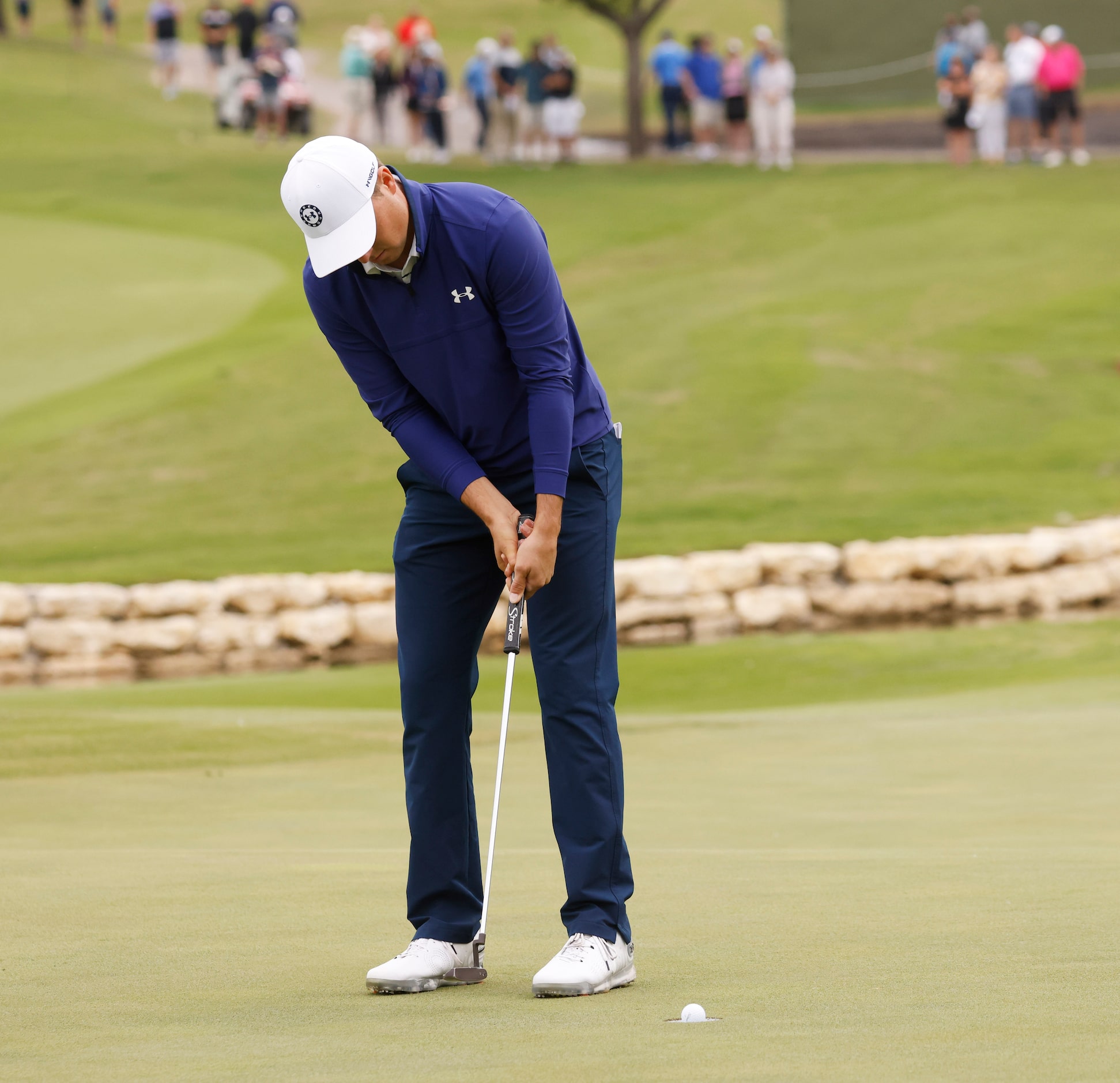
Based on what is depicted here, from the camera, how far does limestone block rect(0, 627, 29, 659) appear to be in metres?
12.7

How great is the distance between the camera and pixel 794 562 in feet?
44.4

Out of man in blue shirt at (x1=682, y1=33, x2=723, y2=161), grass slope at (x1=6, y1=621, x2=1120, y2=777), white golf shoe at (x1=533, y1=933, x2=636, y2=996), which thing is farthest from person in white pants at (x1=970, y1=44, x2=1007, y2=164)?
white golf shoe at (x1=533, y1=933, x2=636, y2=996)

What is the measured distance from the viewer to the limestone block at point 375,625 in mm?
12977

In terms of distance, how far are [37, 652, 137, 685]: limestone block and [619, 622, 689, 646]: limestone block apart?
3.52 m

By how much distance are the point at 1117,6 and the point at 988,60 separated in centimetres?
980

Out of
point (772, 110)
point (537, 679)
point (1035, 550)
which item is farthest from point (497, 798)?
point (772, 110)

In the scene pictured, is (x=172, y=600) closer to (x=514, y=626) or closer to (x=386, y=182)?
(x=514, y=626)

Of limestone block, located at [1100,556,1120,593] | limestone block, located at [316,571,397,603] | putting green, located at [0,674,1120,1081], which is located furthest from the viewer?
limestone block, located at [1100,556,1120,593]

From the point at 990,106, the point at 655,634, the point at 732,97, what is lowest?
the point at 655,634

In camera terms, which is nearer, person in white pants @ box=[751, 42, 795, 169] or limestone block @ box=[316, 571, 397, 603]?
limestone block @ box=[316, 571, 397, 603]

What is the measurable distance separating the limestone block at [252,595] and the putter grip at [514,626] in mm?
8934

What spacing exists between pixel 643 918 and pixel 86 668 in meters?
8.90

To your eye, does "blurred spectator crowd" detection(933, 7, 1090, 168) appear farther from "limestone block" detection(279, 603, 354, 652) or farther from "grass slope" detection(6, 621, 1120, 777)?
"limestone block" detection(279, 603, 354, 652)

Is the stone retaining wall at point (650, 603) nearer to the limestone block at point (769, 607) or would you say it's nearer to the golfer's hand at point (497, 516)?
the limestone block at point (769, 607)
